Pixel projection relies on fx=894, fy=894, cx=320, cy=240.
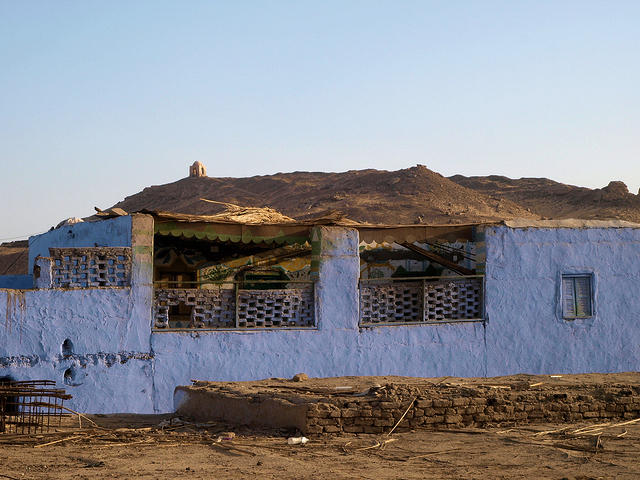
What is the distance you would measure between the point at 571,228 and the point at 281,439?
26.4 ft

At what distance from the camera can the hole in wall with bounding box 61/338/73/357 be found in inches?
492

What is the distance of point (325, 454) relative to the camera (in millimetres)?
7980

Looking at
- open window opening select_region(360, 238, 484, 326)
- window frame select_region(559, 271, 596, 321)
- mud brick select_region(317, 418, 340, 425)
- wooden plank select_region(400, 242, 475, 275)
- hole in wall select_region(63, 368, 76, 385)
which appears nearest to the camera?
mud brick select_region(317, 418, 340, 425)

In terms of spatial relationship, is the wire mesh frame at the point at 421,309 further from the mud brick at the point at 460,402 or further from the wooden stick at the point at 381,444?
the wooden stick at the point at 381,444

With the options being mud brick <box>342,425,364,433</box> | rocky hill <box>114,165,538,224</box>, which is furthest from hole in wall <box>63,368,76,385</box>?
rocky hill <box>114,165,538,224</box>

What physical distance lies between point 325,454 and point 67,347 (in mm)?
5810

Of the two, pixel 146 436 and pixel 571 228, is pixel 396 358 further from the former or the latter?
pixel 146 436

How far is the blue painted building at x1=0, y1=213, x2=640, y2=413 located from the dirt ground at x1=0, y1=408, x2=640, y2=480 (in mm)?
3161

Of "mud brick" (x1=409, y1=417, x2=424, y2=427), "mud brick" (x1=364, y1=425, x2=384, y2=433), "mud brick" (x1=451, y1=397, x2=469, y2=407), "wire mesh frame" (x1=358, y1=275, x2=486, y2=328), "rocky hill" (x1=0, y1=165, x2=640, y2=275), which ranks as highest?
"rocky hill" (x1=0, y1=165, x2=640, y2=275)

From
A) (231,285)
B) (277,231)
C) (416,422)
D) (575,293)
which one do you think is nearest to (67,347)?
(277,231)

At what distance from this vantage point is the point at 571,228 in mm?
14922

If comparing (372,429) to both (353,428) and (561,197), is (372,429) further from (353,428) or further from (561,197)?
(561,197)

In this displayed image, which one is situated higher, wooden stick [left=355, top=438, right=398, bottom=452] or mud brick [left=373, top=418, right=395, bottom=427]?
mud brick [left=373, top=418, right=395, bottom=427]

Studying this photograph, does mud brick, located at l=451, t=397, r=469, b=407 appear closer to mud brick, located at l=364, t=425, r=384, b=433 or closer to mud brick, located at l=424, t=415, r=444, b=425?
mud brick, located at l=424, t=415, r=444, b=425
